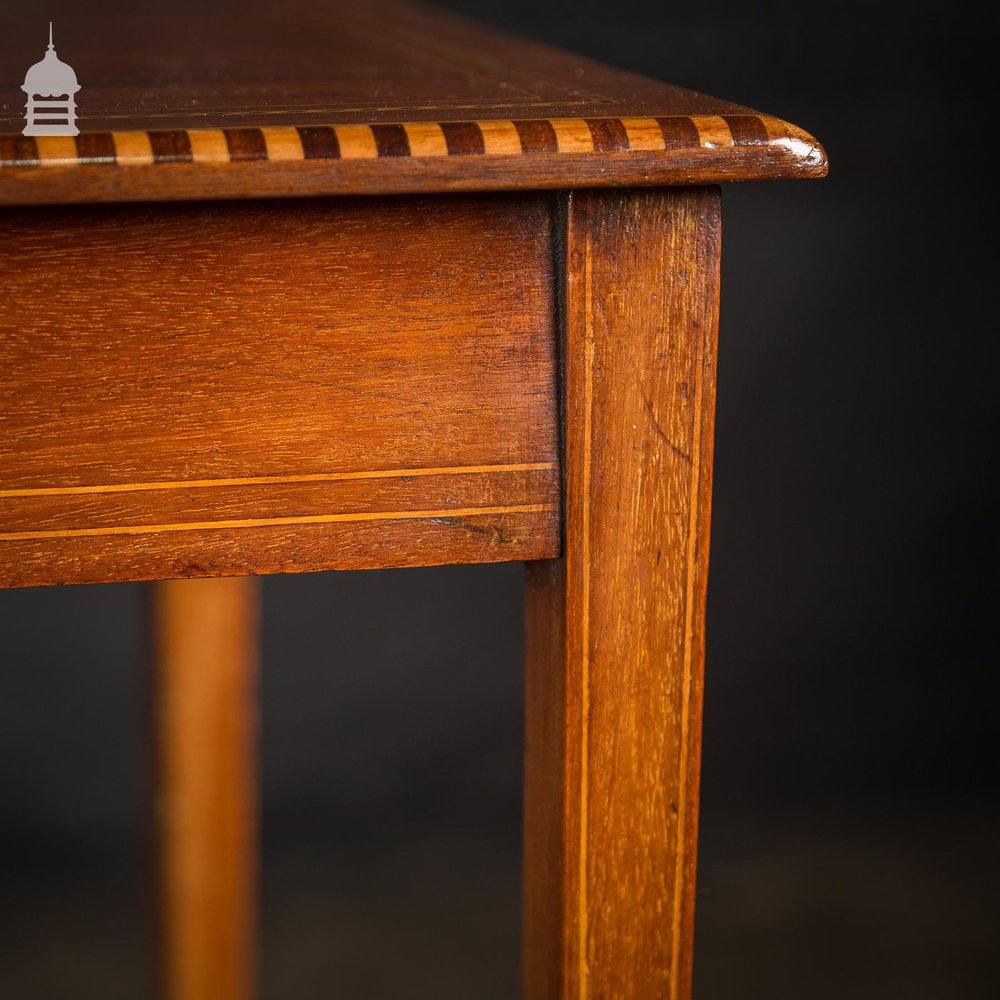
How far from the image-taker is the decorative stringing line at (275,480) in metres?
0.48

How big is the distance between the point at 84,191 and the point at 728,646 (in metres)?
1.19

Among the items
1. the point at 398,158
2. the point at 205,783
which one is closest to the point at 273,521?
the point at 398,158

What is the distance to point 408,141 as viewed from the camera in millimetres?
445

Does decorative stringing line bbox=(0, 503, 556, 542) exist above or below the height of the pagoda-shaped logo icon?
below

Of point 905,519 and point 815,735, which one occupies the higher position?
point 905,519

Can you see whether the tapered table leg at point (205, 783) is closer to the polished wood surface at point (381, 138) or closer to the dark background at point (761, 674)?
the dark background at point (761, 674)

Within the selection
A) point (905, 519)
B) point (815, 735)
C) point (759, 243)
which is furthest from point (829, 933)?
point (759, 243)

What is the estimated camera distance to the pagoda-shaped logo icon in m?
0.47

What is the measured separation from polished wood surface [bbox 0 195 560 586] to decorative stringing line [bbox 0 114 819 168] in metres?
0.03

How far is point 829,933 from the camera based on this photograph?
142 centimetres


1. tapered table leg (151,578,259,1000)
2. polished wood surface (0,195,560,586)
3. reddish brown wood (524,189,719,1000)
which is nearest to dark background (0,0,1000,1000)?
tapered table leg (151,578,259,1000)

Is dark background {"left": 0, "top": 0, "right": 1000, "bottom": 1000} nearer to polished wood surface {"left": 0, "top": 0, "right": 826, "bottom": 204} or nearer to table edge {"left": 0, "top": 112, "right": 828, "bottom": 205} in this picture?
polished wood surface {"left": 0, "top": 0, "right": 826, "bottom": 204}

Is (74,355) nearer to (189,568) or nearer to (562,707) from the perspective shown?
(189,568)

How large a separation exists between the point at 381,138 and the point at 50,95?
0.12 meters
